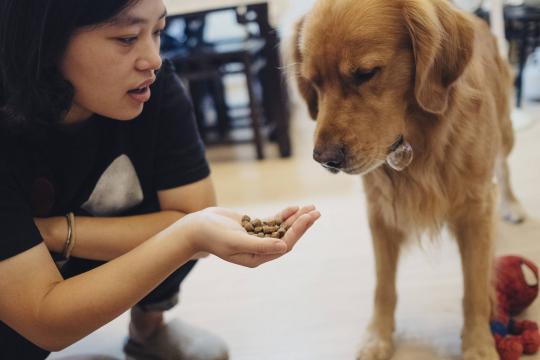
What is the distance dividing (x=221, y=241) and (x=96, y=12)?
49cm

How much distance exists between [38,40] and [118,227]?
18.9 inches

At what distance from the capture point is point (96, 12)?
1007 mm

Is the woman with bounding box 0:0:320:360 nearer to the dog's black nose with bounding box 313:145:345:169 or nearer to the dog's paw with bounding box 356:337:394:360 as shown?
the dog's black nose with bounding box 313:145:345:169

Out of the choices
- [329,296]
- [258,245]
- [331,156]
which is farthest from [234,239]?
[329,296]

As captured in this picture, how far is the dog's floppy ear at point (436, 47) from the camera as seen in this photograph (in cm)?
122

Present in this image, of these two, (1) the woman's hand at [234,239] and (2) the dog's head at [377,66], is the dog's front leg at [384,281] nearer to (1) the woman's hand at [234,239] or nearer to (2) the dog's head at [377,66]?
(2) the dog's head at [377,66]

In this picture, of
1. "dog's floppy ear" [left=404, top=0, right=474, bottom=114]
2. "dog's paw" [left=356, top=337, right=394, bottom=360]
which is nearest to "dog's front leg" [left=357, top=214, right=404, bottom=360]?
"dog's paw" [left=356, top=337, right=394, bottom=360]

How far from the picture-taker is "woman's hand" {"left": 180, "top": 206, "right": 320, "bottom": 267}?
98 centimetres

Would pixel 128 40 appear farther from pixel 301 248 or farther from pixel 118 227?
pixel 301 248

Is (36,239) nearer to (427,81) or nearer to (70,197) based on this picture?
(70,197)

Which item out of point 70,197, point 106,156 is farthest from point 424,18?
point 70,197

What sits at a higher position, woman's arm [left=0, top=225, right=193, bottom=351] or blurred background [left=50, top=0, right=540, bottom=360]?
woman's arm [left=0, top=225, right=193, bottom=351]

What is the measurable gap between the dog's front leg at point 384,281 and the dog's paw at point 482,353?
21 cm

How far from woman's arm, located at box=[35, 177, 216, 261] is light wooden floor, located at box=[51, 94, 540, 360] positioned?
501 millimetres
